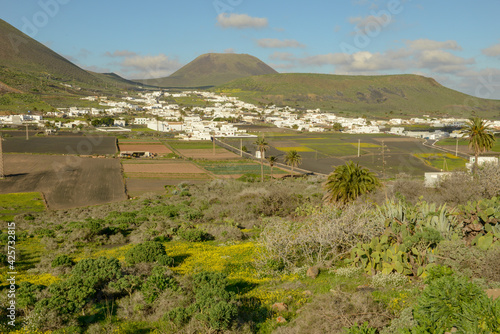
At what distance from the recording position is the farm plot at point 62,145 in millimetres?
89000

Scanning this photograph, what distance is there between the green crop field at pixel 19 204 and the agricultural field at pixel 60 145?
42.8 m

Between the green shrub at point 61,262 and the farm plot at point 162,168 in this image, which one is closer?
the green shrub at point 61,262

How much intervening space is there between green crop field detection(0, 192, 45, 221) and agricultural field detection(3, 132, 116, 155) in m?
42.8

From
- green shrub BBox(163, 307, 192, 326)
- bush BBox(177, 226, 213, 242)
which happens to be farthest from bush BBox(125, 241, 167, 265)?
green shrub BBox(163, 307, 192, 326)

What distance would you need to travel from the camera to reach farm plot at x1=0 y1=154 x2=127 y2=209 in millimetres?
47875

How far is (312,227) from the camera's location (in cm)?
1692

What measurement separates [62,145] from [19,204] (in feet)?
201

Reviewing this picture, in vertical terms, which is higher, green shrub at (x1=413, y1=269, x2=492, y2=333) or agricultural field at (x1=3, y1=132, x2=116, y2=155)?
green shrub at (x1=413, y1=269, x2=492, y2=333)

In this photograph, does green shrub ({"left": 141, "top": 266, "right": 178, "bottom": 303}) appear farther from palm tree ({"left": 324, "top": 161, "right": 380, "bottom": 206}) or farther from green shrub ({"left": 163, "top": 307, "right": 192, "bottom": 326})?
palm tree ({"left": 324, "top": 161, "right": 380, "bottom": 206})

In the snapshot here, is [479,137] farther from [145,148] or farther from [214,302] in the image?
[145,148]

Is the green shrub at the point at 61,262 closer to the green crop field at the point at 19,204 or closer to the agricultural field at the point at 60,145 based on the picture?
the green crop field at the point at 19,204

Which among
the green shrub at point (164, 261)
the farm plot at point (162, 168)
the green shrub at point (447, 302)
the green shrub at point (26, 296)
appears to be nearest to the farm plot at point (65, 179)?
the farm plot at point (162, 168)

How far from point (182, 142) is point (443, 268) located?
115028 mm

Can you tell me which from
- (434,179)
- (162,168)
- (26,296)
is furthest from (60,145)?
(26,296)
